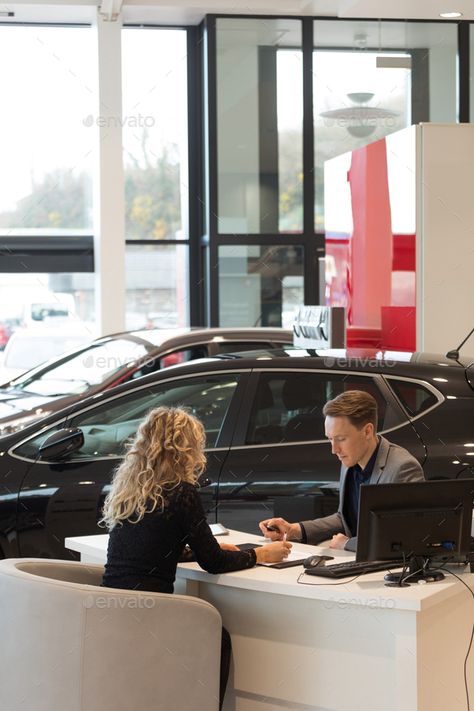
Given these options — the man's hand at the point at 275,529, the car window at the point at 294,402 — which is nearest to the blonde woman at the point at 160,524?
the man's hand at the point at 275,529

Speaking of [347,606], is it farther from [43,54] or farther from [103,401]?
[43,54]

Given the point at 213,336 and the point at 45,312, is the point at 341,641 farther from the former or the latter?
the point at 45,312

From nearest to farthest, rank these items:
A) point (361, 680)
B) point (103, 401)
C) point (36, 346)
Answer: point (361, 680)
point (103, 401)
point (36, 346)

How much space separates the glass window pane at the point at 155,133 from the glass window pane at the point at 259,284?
87cm

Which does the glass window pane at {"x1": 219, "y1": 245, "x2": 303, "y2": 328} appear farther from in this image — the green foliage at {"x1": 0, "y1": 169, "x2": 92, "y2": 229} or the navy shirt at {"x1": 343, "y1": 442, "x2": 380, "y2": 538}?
the navy shirt at {"x1": 343, "y1": 442, "x2": 380, "y2": 538}

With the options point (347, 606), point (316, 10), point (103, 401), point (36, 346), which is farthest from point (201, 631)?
point (316, 10)

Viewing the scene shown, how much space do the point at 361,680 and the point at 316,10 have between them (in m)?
10.1

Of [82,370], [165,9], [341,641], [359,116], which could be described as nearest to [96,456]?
[341,641]

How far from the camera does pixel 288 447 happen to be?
16.1ft

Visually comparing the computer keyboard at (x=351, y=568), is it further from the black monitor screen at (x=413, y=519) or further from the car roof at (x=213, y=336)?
the car roof at (x=213, y=336)

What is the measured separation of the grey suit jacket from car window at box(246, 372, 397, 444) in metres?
0.65

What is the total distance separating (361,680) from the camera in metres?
3.31

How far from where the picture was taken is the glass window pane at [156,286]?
12492 mm

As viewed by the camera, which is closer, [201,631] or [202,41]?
[201,631]
